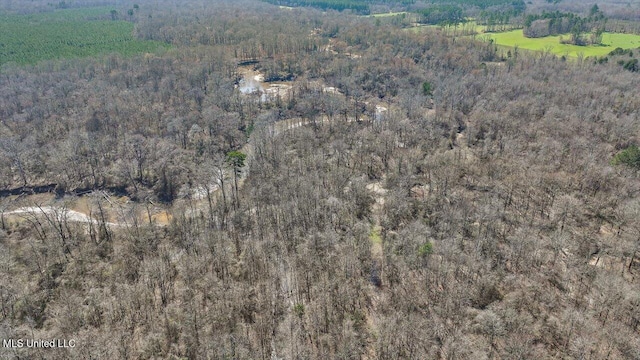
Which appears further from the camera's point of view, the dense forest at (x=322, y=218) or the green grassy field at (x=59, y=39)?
the green grassy field at (x=59, y=39)

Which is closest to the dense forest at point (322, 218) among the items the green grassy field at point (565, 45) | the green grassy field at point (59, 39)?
the green grassy field at point (59, 39)

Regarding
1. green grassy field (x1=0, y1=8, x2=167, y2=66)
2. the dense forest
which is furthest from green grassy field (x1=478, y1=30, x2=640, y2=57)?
green grassy field (x1=0, y1=8, x2=167, y2=66)

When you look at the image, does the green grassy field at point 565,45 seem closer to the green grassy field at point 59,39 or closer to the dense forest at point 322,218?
the dense forest at point 322,218

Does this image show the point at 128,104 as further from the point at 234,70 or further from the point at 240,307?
the point at 240,307

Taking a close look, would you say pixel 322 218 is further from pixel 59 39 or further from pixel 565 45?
pixel 59 39

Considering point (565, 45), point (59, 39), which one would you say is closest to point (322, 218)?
point (565, 45)

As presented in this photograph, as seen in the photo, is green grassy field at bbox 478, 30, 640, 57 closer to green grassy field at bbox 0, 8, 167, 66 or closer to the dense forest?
the dense forest
